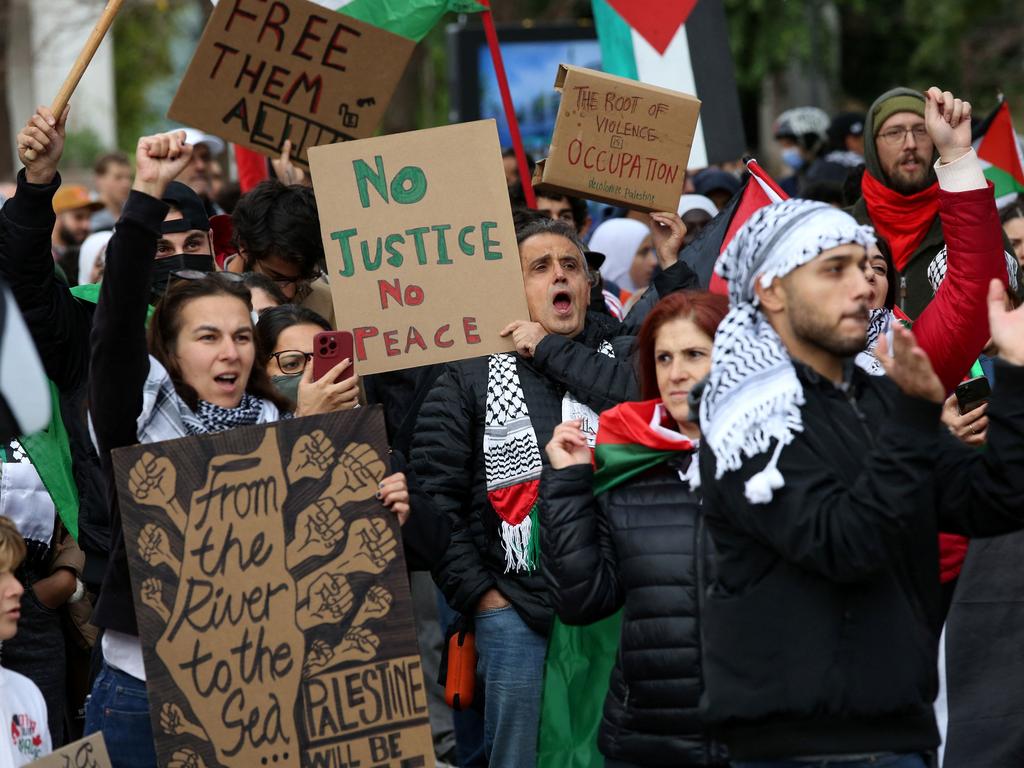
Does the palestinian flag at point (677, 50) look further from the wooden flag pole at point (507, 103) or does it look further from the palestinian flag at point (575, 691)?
the palestinian flag at point (575, 691)

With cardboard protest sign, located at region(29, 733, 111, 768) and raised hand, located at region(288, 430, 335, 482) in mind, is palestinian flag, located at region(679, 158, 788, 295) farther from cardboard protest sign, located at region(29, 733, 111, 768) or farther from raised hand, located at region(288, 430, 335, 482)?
cardboard protest sign, located at region(29, 733, 111, 768)

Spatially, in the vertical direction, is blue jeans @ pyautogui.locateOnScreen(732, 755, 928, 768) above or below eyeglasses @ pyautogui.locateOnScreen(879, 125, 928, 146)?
below

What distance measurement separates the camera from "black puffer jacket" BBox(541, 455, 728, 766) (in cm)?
414

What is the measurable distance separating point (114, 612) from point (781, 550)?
1682 millimetres

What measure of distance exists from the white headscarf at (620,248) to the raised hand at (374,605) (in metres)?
4.48

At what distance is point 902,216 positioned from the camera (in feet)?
22.4

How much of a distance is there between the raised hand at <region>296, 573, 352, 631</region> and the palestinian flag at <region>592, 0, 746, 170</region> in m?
4.21

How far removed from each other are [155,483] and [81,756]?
2.15 feet

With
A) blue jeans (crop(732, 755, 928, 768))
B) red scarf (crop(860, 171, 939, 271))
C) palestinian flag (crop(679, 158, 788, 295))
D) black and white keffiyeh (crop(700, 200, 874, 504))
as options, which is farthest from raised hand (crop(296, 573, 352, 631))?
red scarf (crop(860, 171, 939, 271))

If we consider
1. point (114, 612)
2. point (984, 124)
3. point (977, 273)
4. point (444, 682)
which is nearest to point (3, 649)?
point (114, 612)

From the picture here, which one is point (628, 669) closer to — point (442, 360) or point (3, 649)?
point (442, 360)

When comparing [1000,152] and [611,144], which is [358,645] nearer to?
[611,144]

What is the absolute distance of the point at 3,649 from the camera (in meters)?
4.97

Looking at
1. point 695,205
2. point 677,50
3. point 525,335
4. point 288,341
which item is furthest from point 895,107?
point 288,341
